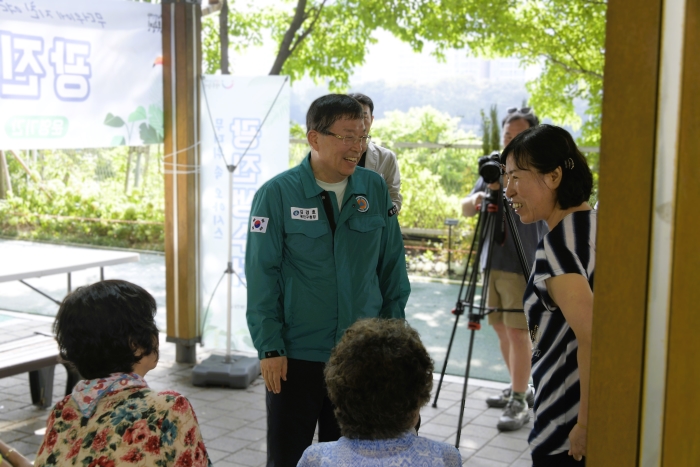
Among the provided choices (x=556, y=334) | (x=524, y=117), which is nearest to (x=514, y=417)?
(x=524, y=117)

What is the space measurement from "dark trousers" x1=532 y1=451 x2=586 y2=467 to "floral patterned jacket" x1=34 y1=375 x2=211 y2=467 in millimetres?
869

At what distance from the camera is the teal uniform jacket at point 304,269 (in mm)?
2512

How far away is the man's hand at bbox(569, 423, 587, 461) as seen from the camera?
1.77 metres

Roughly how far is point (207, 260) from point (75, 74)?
5.09 feet

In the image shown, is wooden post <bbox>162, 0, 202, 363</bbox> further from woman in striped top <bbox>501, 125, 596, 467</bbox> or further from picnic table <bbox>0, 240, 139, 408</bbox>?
woman in striped top <bbox>501, 125, 596, 467</bbox>

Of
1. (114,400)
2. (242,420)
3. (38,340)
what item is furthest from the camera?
(38,340)

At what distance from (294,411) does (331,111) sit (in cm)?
104

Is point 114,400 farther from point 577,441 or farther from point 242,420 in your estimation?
point 242,420

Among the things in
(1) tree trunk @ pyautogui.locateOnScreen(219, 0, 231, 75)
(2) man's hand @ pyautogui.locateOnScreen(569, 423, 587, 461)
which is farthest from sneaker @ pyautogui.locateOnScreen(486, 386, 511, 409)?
(1) tree trunk @ pyautogui.locateOnScreen(219, 0, 231, 75)

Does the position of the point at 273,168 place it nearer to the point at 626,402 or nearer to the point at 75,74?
the point at 75,74

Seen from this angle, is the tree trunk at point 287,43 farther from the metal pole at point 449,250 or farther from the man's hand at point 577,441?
the man's hand at point 577,441

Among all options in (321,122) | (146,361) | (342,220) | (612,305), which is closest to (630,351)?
(612,305)

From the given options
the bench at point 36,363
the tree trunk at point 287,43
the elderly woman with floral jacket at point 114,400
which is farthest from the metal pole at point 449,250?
the elderly woman with floral jacket at point 114,400

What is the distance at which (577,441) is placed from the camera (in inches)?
70.5
